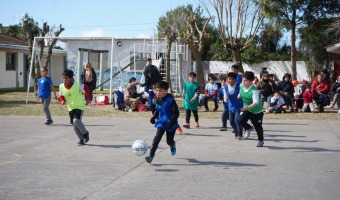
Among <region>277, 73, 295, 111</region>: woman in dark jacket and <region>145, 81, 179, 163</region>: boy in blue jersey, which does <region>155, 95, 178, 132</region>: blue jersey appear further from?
<region>277, 73, 295, 111</region>: woman in dark jacket

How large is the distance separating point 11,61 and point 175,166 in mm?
29475

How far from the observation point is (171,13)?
57.5 m

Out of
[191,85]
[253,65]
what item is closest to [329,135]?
[191,85]

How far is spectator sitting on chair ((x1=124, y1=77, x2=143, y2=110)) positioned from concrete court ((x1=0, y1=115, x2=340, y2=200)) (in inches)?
229

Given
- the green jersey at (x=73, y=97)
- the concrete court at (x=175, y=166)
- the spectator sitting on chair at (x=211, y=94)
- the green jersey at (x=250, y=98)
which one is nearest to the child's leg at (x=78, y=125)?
the green jersey at (x=73, y=97)

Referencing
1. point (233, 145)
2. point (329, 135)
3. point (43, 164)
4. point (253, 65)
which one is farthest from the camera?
point (253, 65)

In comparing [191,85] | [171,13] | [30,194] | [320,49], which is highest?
[171,13]

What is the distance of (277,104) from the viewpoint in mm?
17375

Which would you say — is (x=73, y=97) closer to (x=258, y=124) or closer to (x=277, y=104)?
(x=258, y=124)

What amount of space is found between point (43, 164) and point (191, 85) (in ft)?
18.7

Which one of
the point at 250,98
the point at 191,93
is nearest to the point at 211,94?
the point at 191,93

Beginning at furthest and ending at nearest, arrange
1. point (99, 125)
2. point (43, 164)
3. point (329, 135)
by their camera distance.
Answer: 1. point (99, 125)
2. point (329, 135)
3. point (43, 164)

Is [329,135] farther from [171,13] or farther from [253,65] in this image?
[171,13]

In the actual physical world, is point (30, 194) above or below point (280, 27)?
below
